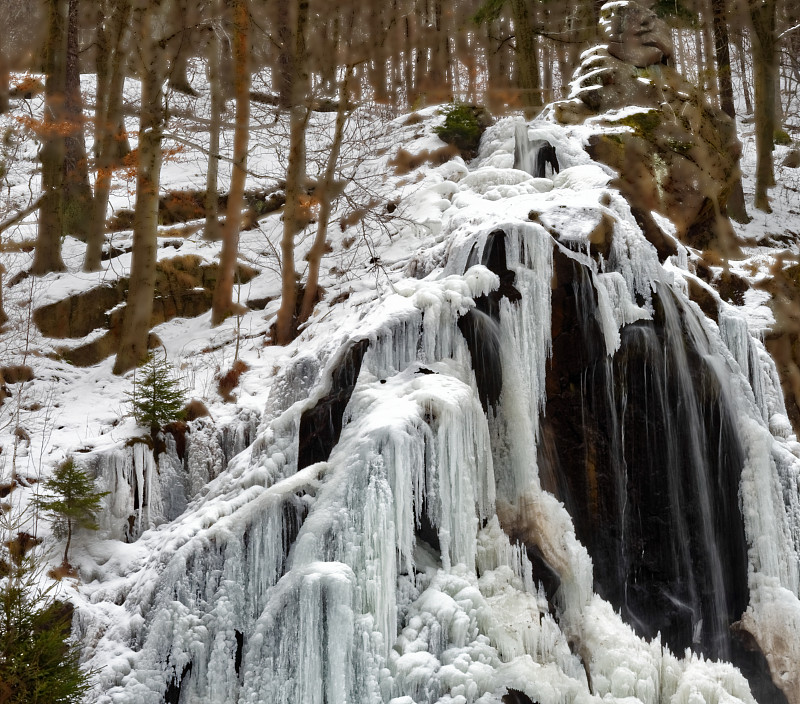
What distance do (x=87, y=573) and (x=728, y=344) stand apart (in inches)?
284

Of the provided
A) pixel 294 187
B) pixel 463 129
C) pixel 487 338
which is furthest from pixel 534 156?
pixel 487 338

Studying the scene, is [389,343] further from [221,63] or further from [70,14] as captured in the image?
[221,63]

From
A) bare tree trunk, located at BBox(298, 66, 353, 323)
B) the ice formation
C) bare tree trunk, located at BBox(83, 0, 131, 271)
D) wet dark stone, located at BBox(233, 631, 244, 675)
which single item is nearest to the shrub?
bare tree trunk, located at BBox(298, 66, 353, 323)

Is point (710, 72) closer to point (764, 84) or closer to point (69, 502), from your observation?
point (764, 84)

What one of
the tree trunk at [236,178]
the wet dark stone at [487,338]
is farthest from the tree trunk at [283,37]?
the wet dark stone at [487,338]

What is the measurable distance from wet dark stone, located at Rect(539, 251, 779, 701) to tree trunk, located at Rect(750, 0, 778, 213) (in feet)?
32.8

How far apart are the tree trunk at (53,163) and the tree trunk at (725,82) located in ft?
38.9

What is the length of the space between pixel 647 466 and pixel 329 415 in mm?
3311

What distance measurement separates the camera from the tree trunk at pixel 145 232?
9.92 metres

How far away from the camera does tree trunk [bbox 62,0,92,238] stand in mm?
13047

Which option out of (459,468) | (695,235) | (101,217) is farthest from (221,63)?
(459,468)

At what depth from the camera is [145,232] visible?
9930 mm

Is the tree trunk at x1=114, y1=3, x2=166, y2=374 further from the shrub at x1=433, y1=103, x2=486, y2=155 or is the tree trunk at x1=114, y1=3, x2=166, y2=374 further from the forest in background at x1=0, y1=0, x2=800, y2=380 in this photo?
the shrub at x1=433, y1=103, x2=486, y2=155

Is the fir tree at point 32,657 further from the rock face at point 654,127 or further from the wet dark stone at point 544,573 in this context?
the rock face at point 654,127
